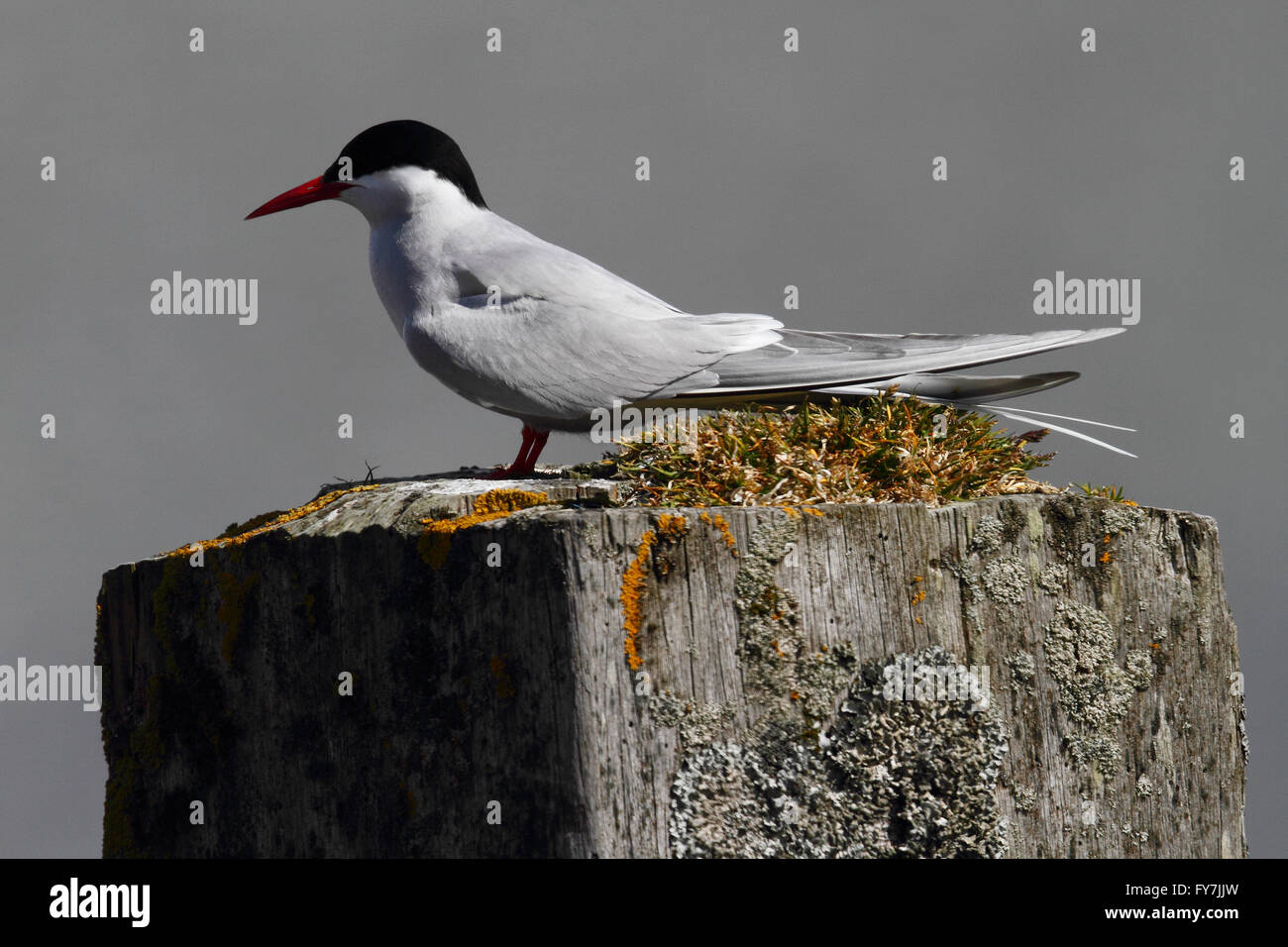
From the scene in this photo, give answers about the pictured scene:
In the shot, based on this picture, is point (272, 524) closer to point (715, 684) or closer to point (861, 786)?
point (715, 684)

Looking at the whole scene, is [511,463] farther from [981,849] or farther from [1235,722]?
[1235,722]

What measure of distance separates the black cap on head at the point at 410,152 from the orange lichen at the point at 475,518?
247cm

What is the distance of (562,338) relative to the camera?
16.6ft

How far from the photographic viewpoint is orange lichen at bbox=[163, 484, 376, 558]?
425cm

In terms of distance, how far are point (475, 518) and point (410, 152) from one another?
9.13 feet

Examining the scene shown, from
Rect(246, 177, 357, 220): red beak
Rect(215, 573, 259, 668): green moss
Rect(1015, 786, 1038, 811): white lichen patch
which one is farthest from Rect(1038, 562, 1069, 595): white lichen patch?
Rect(246, 177, 357, 220): red beak

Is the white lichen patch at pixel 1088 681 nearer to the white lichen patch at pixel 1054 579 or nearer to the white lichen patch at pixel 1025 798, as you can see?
the white lichen patch at pixel 1054 579

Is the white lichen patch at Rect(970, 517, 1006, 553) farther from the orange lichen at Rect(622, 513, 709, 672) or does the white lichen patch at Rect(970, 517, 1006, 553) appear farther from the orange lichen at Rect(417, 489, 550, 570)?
the orange lichen at Rect(417, 489, 550, 570)

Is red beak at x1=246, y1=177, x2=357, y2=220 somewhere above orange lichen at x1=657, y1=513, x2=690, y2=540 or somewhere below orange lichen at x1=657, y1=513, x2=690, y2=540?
above

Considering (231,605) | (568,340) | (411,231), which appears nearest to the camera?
(231,605)

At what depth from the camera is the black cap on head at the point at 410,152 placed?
19.1ft

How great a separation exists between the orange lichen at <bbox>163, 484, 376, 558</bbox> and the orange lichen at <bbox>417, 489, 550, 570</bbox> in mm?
749

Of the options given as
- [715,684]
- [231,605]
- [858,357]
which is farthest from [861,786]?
[231,605]
